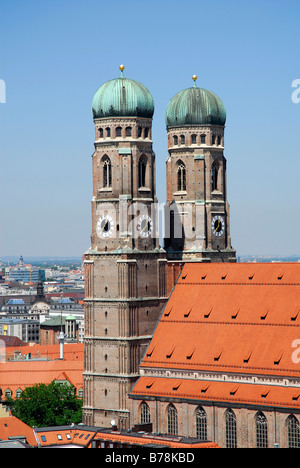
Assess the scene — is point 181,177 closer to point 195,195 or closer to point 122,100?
point 195,195

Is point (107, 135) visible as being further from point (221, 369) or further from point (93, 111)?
point (221, 369)

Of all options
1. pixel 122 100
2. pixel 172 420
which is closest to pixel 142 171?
pixel 122 100

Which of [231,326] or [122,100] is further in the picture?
[122,100]

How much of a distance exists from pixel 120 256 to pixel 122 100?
15.3 metres

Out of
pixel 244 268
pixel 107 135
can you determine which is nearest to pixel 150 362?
pixel 244 268

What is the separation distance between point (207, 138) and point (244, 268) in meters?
17.2

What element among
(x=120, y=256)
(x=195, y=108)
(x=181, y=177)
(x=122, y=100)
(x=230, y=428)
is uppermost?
(x=195, y=108)

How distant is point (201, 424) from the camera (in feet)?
341

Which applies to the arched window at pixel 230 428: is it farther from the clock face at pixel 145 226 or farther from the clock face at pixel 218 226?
the clock face at pixel 218 226

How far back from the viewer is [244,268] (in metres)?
111

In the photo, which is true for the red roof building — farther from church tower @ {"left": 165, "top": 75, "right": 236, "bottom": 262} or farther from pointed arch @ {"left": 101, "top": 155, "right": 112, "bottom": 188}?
pointed arch @ {"left": 101, "top": 155, "right": 112, "bottom": 188}

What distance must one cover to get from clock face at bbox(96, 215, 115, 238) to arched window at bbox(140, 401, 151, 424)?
1691 cm

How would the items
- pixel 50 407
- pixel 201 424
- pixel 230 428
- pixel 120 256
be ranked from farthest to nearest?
pixel 50 407 < pixel 120 256 < pixel 201 424 < pixel 230 428

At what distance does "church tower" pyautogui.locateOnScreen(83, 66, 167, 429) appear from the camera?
362ft
